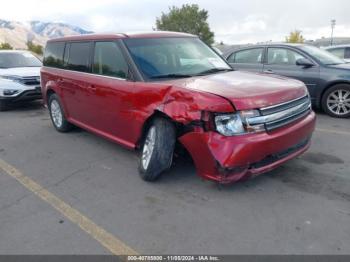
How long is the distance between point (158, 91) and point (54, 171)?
193cm

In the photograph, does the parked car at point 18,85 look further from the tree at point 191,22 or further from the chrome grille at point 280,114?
the tree at point 191,22

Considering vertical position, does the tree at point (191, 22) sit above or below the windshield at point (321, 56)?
above

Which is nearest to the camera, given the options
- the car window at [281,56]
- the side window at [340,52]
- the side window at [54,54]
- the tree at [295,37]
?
the side window at [54,54]

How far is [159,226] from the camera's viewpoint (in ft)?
10.4

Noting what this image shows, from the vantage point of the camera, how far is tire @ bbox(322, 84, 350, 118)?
22.4 ft

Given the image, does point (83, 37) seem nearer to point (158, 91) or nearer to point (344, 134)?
point (158, 91)

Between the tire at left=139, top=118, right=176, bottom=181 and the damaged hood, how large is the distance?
50 cm

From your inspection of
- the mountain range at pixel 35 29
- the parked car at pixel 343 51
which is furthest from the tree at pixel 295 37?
the mountain range at pixel 35 29

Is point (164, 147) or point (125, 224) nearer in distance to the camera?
point (125, 224)

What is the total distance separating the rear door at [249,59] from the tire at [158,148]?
467 cm

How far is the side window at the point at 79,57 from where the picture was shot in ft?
17.3

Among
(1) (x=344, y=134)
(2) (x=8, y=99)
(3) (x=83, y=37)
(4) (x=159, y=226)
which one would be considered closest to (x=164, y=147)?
(4) (x=159, y=226)

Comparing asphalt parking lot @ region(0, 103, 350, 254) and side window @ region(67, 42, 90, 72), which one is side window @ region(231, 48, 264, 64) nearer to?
asphalt parking lot @ region(0, 103, 350, 254)

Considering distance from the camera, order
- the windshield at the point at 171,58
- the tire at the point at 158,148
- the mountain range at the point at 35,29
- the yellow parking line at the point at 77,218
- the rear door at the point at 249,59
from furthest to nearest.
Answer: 1. the mountain range at the point at 35,29
2. the rear door at the point at 249,59
3. the windshield at the point at 171,58
4. the tire at the point at 158,148
5. the yellow parking line at the point at 77,218
